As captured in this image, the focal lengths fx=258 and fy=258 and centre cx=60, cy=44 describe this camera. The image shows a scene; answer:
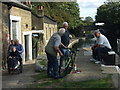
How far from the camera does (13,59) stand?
375 inches

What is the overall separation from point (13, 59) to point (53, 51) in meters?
2.26

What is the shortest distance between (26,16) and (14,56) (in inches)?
284

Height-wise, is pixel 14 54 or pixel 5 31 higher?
pixel 5 31

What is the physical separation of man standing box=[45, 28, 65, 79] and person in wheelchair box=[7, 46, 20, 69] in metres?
1.90

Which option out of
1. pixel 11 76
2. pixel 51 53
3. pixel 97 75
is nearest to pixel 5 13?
pixel 11 76

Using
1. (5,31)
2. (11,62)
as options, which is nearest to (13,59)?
(11,62)

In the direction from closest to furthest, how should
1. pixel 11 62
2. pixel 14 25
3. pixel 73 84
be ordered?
1. pixel 73 84
2. pixel 11 62
3. pixel 14 25

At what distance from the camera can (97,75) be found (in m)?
8.20

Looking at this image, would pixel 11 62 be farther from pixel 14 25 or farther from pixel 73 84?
pixel 14 25

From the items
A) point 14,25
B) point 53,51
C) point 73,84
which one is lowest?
point 73,84

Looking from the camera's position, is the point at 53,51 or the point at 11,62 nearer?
the point at 53,51

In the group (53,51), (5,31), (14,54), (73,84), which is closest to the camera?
(73,84)

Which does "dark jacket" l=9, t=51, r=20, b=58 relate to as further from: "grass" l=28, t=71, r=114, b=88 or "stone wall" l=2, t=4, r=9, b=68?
"grass" l=28, t=71, r=114, b=88

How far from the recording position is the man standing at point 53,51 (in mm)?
7648
